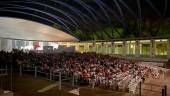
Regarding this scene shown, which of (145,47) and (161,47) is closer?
(161,47)

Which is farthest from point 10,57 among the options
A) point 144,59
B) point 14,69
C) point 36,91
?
point 144,59

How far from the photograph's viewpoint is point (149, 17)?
43500 mm

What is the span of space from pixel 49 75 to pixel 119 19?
99.8ft

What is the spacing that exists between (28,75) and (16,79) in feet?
4.92

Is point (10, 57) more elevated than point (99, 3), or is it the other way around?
point (99, 3)

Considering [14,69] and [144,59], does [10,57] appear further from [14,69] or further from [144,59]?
[144,59]

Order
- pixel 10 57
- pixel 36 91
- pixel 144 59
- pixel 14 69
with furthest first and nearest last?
pixel 144 59
pixel 10 57
pixel 14 69
pixel 36 91

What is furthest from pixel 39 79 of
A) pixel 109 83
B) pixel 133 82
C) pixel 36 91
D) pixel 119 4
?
pixel 119 4

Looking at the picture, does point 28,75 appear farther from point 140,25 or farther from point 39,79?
point 140,25

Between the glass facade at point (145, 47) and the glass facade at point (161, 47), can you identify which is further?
the glass facade at point (145, 47)

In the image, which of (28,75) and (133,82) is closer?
(133,82)

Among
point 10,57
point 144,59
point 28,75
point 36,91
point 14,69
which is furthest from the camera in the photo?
point 144,59

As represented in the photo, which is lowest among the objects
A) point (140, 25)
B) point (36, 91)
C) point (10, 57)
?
point (36, 91)

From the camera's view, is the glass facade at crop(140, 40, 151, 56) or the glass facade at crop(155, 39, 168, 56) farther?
the glass facade at crop(140, 40, 151, 56)
